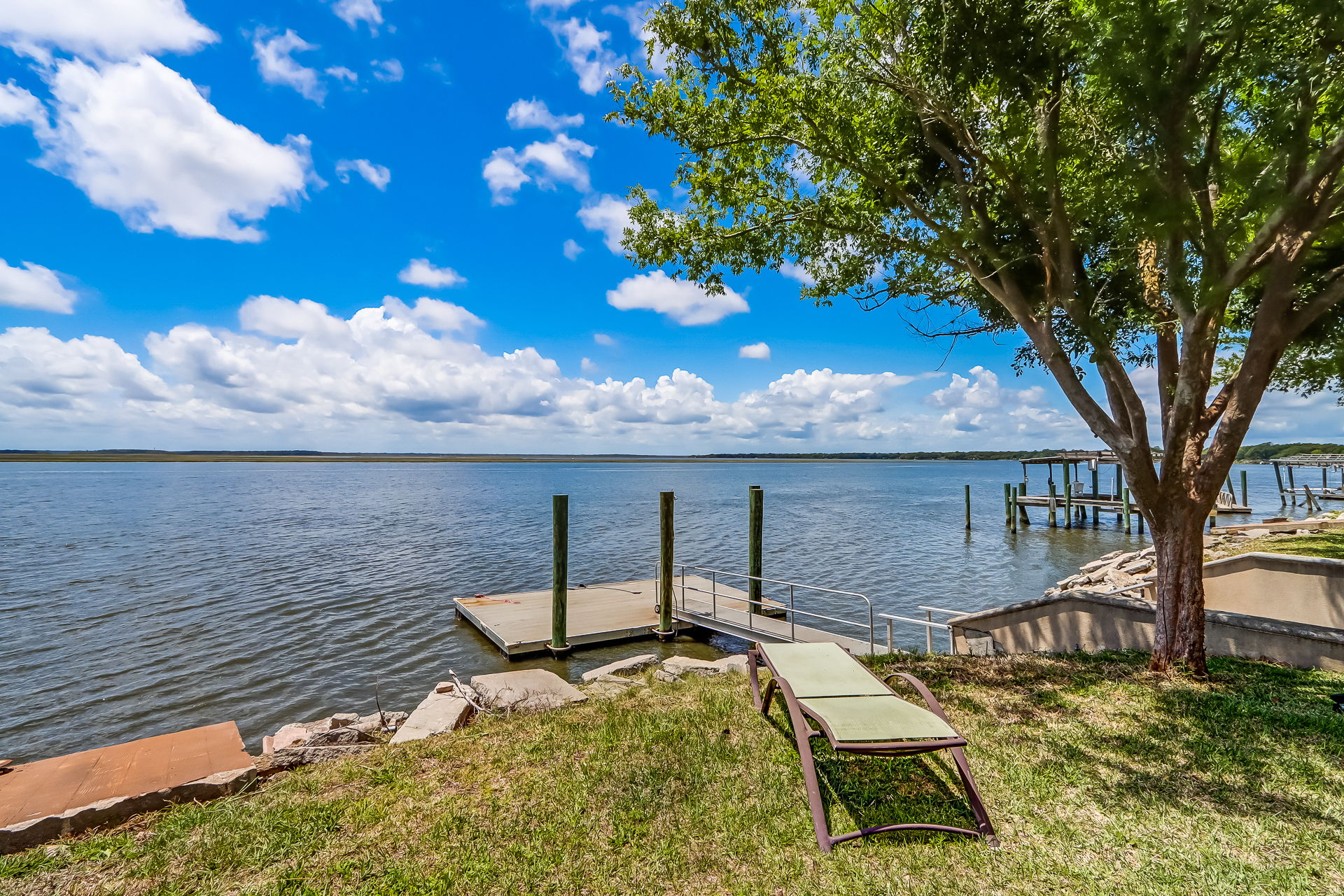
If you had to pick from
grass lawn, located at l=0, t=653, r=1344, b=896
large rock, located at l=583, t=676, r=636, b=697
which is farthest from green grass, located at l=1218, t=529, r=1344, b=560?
large rock, located at l=583, t=676, r=636, b=697

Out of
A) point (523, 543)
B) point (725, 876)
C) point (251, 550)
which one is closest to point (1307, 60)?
point (725, 876)

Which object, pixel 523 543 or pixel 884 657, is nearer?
pixel 884 657

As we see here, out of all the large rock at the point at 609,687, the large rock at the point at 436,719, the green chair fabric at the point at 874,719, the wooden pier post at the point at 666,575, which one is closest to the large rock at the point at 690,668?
the large rock at the point at 609,687

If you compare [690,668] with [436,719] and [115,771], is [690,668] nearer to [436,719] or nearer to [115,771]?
[436,719]

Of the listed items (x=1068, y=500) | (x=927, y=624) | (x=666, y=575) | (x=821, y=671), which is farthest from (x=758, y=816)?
(x=1068, y=500)

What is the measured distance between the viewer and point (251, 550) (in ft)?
82.4

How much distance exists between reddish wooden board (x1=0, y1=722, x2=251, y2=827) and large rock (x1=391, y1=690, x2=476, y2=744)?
4.54 feet

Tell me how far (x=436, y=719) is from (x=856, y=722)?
4434 mm

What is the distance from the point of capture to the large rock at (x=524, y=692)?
21.7 ft

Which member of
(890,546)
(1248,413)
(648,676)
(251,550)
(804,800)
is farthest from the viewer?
(890,546)

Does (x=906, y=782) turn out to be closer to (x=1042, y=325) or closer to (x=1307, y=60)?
(x=1042, y=325)

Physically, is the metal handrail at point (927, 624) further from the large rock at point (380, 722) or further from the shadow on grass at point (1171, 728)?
the large rock at point (380, 722)

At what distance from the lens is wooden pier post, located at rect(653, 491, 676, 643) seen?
1340cm

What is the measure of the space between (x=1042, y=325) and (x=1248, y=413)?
1.96 metres
